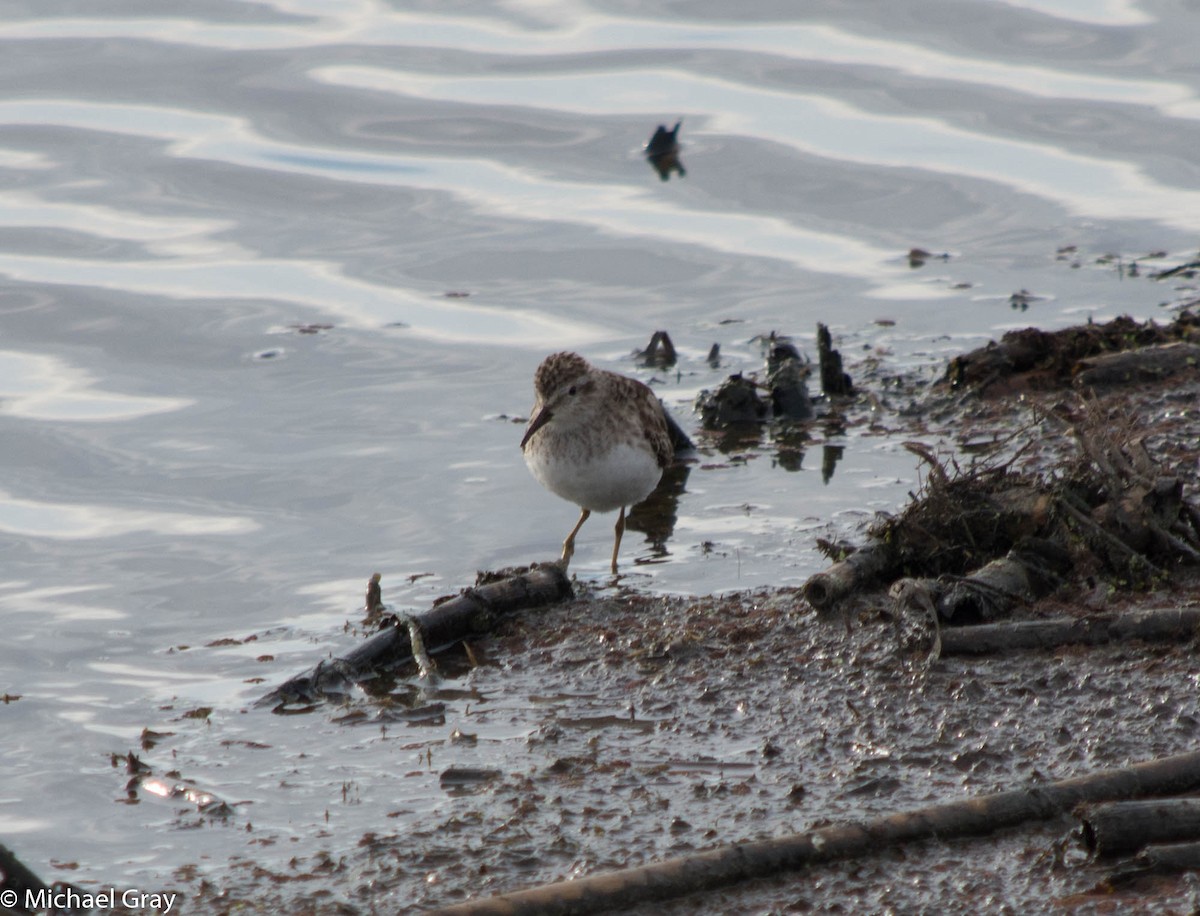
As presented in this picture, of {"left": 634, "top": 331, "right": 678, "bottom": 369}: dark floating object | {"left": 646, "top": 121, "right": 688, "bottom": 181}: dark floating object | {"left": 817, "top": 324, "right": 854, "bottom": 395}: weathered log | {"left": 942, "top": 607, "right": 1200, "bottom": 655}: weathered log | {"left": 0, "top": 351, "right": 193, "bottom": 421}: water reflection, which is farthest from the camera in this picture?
{"left": 646, "top": 121, "right": 688, "bottom": 181}: dark floating object

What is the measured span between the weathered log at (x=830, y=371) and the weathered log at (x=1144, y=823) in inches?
253

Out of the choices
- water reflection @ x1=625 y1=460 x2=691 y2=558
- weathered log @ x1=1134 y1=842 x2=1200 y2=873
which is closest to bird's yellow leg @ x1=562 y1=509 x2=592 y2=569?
water reflection @ x1=625 y1=460 x2=691 y2=558

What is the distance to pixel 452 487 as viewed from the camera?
9.74m

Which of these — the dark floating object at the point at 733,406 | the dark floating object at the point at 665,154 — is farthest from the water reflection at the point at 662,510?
the dark floating object at the point at 665,154

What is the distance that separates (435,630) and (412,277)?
7466 millimetres

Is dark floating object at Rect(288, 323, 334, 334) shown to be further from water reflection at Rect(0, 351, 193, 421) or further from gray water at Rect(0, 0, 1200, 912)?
water reflection at Rect(0, 351, 193, 421)

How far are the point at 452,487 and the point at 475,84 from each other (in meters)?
9.34

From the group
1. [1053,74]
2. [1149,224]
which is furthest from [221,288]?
[1053,74]

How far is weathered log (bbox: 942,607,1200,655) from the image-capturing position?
19.0ft

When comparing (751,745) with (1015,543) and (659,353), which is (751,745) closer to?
(1015,543)

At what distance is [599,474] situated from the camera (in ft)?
26.8

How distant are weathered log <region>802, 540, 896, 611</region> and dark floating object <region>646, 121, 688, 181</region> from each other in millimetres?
9549

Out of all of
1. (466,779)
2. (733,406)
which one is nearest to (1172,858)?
(466,779)

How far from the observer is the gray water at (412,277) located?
7.48 meters
